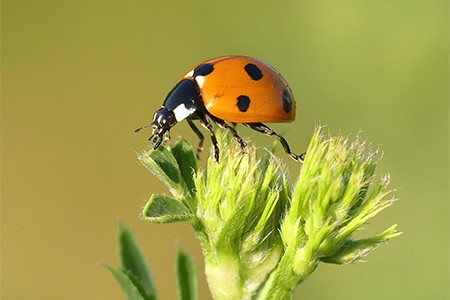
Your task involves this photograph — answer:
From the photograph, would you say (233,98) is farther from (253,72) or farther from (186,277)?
(186,277)

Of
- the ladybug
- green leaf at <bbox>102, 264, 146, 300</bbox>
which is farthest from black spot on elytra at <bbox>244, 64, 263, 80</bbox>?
green leaf at <bbox>102, 264, 146, 300</bbox>

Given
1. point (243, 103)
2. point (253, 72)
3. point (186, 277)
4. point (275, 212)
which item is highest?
point (253, 72)

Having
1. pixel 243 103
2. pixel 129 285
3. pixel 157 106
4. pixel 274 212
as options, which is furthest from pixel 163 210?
pixel 157 106

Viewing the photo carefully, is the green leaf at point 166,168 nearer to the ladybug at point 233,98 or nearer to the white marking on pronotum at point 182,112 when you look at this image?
the ladybug at point 233,98

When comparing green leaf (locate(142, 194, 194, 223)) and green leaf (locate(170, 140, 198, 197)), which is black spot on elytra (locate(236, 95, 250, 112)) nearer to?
green leaf (locate(170, 140, 198, 197))

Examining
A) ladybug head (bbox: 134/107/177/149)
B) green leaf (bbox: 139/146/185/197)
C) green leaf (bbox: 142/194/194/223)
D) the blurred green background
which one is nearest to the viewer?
green leaf (bbox: 142/194/194/223)

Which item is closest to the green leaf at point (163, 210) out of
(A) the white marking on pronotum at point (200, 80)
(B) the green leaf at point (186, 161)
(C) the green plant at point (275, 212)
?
(C) the green plant at point (275, 212)
